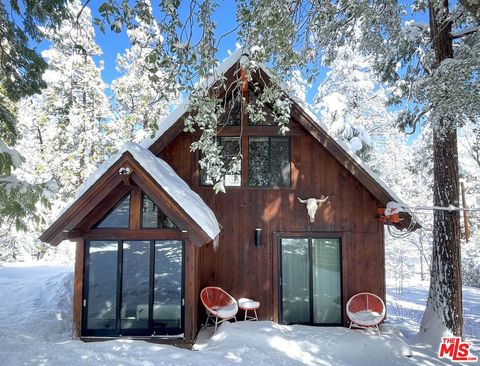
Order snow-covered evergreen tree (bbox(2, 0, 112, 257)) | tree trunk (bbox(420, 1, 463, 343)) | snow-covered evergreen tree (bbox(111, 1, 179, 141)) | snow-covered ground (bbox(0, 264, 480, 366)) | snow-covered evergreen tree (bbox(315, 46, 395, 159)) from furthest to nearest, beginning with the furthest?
snow-covered evergreen tree (bbox(111, 1, 179, 141))
snow-covered evergreen tree (bbox(2, 0, 112, 257))
snow-covered evergreen tree (bbox(315, 46, 395, 159))
tree trunk (bbox(420, 1, 463, 343))
snow-covered ground (bbox(0, 264, 480, 366))

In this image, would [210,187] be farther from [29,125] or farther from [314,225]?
[29,125]

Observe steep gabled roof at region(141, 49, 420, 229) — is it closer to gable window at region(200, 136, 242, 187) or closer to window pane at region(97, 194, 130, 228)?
gable window at region(200, 136, 242, 187)

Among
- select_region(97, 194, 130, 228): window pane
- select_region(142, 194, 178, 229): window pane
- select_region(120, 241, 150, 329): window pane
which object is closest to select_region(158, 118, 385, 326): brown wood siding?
select_region(142, 194, 178, 229): window pane

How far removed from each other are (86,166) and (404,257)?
26.2m

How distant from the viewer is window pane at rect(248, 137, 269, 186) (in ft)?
26.6

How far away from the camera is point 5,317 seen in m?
7.95

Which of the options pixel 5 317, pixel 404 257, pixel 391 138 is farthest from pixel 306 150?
pixel 404 257

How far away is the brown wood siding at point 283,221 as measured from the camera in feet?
25.7

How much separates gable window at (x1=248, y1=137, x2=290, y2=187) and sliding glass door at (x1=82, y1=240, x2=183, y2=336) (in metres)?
2.48

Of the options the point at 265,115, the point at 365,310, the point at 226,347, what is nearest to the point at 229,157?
the point at 265,115

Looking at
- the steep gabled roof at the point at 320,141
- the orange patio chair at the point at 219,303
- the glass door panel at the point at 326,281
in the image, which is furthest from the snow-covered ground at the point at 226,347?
the steep gabled roof at the point at 320,141

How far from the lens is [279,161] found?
26.6 ft

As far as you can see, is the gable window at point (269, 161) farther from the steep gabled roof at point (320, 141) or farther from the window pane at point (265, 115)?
the steep gabled roof at point (320, 141)

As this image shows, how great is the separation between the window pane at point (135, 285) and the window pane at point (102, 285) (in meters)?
0.19
